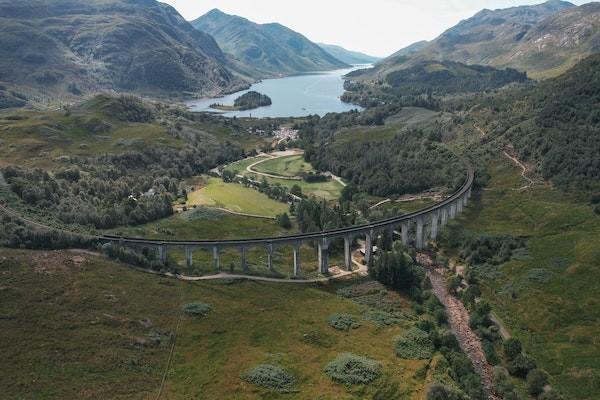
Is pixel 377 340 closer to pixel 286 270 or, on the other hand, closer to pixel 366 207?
pixel 286 270

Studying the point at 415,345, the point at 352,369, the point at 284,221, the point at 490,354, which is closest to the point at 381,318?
the point at 415,345

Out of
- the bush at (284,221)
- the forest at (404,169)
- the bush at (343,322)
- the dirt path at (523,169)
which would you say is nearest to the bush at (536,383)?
the bush at (343,322)

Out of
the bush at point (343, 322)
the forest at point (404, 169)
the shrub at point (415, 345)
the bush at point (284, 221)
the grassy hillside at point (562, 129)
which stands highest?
the grassy hillside at point (562, 129)

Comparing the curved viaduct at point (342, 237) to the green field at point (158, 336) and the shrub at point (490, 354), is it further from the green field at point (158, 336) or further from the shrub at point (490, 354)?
the shrub at point (490, 354)

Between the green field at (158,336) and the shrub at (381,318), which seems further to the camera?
the shrub at (381,318)

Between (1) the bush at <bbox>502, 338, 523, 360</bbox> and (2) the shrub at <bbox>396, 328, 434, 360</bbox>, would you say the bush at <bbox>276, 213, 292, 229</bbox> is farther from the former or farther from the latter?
(1) the bush at <bbox>502, 338, 523, 360</bbox>

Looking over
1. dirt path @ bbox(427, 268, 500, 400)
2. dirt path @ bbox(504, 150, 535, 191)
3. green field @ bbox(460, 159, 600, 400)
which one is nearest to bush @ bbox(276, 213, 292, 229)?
dirt path @ bbox(427, 268, 500, 400)
